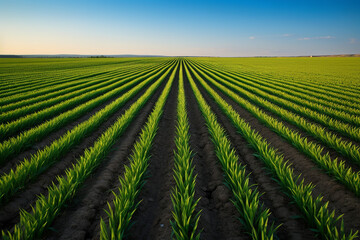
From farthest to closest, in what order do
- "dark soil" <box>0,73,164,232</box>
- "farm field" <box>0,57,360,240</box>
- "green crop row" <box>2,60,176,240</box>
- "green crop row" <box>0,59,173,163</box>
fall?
"green crop row" <box>0,59,173,163</box> → "dark soil" <box>0,73,164,232</box> → "farm field" <box>0,57,360,240</box> → "green crop row" <box>2,60,176,240</box>

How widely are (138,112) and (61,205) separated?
6759 mm

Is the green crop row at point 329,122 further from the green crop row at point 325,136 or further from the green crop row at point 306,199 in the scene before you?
the green crop row at point 306,199

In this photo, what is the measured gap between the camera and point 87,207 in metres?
3.28

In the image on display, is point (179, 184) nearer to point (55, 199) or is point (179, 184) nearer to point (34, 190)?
point (55, 199)

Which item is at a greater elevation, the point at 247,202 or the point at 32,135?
the point at 247,202

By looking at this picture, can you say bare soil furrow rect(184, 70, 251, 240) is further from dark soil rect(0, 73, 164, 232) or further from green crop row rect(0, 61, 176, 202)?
green crop row rect(0, 61, 176, 202)

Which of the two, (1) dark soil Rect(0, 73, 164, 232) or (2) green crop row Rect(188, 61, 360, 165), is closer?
(1) dark soil Rect(0, 73, 164, 232)

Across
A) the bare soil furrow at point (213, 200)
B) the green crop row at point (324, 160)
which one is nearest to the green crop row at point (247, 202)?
the bare soil furrow at point (213, 200)

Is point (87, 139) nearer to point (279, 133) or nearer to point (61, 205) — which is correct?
point (61, 205)

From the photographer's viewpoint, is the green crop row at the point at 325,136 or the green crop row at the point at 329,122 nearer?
the green crop row at the point at 325,136

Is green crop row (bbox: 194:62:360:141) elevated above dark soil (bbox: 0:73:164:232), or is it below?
above

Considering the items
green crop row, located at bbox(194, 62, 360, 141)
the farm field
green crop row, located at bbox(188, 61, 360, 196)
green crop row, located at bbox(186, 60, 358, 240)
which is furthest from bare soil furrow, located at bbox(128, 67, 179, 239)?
green crop row, located at bbox(194, 62, 360, 141)

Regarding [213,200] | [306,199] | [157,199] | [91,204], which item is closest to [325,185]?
[306,199]

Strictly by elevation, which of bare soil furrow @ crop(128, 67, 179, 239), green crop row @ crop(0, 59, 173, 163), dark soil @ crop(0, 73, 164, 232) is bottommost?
bare soil furrow @ crop(128, 67, 179, 239)
